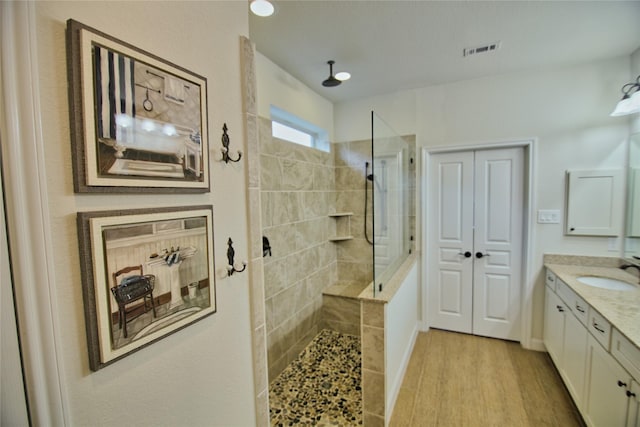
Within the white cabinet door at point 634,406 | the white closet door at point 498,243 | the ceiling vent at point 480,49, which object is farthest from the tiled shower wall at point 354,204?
the white cabinet door at point 634,406

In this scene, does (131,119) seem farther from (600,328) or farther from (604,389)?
(604,389)

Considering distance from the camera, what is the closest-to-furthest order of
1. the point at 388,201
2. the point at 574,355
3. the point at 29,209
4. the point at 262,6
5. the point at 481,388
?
the point at 29,209
the point at 262,6
the point at 574,355
the point at 481,388
the point at 388,201

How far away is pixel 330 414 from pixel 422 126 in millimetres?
2958

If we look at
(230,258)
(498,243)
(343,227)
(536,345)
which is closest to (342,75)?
(343,227)

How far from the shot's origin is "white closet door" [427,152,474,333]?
3121mm

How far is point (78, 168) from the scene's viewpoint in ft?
2.06

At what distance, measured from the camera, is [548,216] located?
2736 mm

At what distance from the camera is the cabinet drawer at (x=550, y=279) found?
8.32 ft

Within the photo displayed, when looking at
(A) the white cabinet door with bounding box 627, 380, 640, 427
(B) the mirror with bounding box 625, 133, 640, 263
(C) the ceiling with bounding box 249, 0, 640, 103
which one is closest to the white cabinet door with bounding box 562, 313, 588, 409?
(A) the white cabinet door with bounding box 627, 380, 640, 427

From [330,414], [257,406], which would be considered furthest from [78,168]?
[330,414]

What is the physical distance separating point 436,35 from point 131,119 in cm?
222

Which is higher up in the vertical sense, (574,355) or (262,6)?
(262,6)

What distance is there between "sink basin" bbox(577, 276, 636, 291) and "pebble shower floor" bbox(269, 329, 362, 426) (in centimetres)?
209

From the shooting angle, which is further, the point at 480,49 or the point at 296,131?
the point at 296,131
